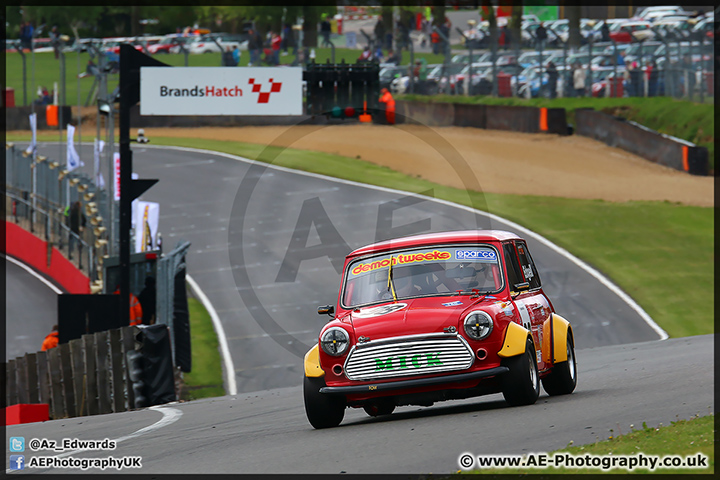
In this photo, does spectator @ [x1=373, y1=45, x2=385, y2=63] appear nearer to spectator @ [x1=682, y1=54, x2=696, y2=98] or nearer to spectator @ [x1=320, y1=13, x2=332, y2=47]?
spectator @ [x1=320, y1=13, x2=332, y2=47]

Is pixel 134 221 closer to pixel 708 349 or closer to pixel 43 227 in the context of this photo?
pixel 43 227

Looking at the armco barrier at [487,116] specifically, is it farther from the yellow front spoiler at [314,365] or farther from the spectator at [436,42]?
the yellow front spoiler at [314,365]

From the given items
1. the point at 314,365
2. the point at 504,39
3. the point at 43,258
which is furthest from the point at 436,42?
the point at 314,365

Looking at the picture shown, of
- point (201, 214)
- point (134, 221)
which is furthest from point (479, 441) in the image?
point (201, 214)

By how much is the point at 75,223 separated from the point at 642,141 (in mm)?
21665

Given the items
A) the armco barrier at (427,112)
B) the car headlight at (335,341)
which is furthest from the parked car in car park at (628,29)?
the car headlight at (335,341)

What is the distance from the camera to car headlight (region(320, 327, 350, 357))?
30.5ft

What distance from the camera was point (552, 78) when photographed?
46406mm

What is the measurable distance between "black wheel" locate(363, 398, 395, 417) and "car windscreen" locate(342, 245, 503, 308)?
0.98 m

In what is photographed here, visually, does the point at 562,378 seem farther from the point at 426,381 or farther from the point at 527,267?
the point at 426,381

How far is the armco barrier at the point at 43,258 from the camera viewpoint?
27.9m

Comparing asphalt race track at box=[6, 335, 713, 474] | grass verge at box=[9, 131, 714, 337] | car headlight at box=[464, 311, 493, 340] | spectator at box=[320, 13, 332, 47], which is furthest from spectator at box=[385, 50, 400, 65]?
car headlight at box=[464, 311, 493, 340]

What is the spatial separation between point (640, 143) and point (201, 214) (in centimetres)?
1664

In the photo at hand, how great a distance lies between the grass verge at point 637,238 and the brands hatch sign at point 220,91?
9173mm
